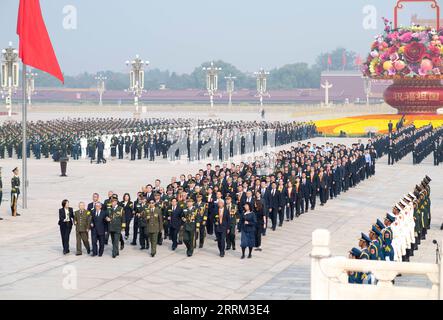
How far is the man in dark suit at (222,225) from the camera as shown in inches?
801

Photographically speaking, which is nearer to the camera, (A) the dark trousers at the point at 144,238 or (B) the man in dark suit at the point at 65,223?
(B) the man in dark suit at the point at 65,223

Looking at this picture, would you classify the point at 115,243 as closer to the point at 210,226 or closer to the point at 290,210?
the point at 210,226

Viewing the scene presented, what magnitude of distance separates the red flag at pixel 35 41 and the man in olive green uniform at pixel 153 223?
302 inches

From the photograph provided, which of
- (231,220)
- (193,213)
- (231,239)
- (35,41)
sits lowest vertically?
(231,239)

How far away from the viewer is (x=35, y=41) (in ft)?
89.6

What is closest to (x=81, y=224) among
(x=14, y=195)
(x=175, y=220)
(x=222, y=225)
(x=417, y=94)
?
(x=175, y=220)

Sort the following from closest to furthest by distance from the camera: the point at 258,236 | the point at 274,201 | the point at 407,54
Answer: the point at 258,236 < the point at 274,201 < the point at 407,54

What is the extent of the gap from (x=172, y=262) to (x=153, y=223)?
1178mm

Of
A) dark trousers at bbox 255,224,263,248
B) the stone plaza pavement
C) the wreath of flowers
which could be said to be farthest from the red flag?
the wreath of flowers

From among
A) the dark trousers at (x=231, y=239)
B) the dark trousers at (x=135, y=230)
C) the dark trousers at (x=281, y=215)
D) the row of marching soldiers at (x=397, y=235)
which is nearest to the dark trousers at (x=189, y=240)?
the dark trousers at (x=231, y=239)

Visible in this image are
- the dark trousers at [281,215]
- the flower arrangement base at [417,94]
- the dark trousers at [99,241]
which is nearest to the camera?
the dark trousers at [99,241]

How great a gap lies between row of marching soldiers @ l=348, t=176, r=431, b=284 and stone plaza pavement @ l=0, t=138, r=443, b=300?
0.52 m

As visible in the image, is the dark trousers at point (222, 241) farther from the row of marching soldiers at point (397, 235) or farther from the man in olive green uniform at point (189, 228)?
the row of marching soldiers at point (397, 235)
